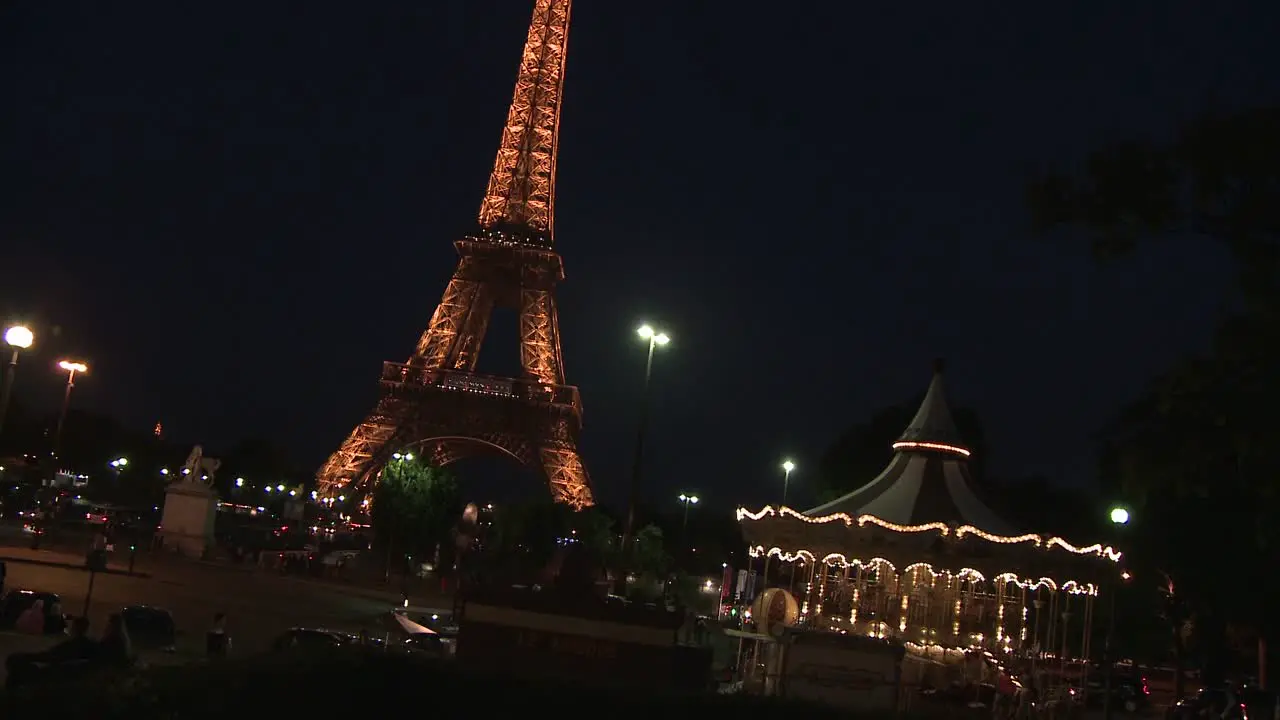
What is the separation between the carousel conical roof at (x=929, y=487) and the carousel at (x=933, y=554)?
0.03 meters

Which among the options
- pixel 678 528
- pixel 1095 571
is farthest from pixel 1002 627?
pixel 678 528

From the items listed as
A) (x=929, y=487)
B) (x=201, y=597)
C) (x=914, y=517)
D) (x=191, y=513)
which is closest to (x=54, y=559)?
(x=201, y=597)

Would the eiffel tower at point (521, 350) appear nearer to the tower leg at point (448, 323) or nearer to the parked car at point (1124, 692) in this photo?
the tower leg at point (448, 323)

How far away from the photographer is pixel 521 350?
6556cm

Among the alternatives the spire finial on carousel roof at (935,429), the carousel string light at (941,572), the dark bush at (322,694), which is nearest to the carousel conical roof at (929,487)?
the spire finial on carousel roof at (935,429)

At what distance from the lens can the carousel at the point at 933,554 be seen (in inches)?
890

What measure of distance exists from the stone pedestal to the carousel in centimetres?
2449

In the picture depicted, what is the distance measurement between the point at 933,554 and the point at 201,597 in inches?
673

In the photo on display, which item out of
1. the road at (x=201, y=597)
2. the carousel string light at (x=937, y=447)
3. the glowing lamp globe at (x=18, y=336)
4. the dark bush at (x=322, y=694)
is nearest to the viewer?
the dark bush at (x=322, y=694)

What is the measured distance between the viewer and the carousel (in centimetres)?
2259

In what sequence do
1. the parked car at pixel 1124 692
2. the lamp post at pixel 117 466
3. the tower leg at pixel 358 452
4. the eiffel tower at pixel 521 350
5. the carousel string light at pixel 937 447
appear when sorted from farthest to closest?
the lamp post at pixel 117 466
the eiffel tower at pixel 521 350
the tower leg at pixel 358 452
the parked car at pixel 1124 692
the carousel string light at pixel 937 447

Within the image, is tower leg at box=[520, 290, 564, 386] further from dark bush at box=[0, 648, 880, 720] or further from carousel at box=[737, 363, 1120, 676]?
dark bush at box=[0, 648, 880, 720]

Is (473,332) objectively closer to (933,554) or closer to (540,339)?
(540,339)

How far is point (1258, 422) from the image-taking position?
33.7ft
